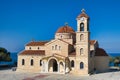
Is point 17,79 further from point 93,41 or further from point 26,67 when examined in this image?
point 93,41

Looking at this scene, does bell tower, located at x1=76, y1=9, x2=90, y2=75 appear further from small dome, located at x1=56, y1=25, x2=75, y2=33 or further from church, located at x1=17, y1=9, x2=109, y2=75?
small dome, located at x1=56, y1=25, x2=75, y2=33

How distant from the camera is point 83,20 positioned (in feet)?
154

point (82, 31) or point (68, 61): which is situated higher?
point (82, 31)

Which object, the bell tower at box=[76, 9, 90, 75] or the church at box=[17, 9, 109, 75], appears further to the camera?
the church at box=[17, 9, 109, 75]

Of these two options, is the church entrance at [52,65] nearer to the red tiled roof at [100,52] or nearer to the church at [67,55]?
the church at [67,55]

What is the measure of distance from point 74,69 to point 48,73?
524 cm

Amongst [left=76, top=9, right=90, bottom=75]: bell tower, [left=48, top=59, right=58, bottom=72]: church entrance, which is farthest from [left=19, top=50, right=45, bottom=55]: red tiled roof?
[left=76, top=9, right=90, bottom=75]: bell tower

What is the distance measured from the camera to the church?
152 feet

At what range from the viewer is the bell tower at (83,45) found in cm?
4584

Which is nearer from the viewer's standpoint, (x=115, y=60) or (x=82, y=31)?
(x=82, y=31)

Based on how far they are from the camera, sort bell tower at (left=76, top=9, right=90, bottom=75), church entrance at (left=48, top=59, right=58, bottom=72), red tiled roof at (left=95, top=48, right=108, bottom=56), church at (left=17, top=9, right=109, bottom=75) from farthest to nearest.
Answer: red tiled roof at (left=95, top=48, right=108, bottom=56) < church entrance at (left=48, top=59, right=58, bottom=72) < church at (left=17, top=9, right=109, bottom=75) < bell tower at (left=76, top=9, right=90, bottom=75)

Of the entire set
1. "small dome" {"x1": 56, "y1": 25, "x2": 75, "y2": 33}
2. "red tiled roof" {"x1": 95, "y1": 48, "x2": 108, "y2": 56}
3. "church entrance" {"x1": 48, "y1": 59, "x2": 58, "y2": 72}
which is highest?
"small dome" {"x1": 56, "y1": 25, "x2": 75, "y2": 33}

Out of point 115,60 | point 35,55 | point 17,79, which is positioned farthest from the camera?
point 115,60

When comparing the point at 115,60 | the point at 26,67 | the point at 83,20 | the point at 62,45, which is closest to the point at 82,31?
the point at 83,20
